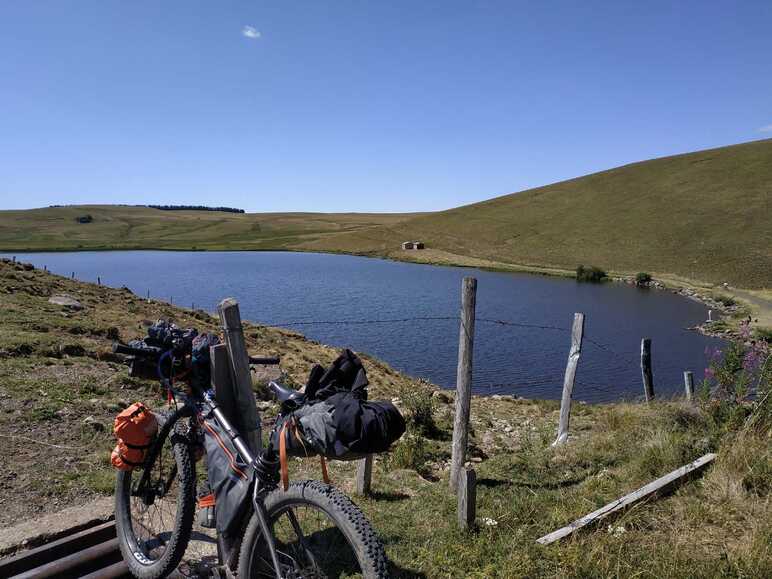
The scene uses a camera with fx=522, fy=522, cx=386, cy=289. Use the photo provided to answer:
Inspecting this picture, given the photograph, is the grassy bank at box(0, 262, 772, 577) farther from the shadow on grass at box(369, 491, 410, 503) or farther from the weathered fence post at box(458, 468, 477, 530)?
the weathered fence post at box(458, 468, 477, 530)

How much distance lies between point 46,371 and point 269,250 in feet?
368

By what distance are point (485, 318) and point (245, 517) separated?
109 feet

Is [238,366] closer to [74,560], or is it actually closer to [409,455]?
[74,560]

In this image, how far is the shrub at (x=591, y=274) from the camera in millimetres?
58156

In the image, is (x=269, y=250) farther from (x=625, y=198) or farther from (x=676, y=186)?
(x=676, y=186)

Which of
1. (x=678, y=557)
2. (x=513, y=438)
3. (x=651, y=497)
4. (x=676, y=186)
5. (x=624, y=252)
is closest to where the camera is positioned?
(x=678, y=557)

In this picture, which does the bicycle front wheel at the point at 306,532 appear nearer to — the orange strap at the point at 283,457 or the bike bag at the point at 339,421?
the orange strap at the point at 283,457

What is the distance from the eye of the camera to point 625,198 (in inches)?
3497

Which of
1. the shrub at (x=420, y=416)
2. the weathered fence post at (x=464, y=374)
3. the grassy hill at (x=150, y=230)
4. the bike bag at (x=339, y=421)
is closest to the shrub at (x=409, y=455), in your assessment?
the weathered fence post at (x=464, y=374)

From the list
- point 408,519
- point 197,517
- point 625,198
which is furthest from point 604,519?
point 625,198

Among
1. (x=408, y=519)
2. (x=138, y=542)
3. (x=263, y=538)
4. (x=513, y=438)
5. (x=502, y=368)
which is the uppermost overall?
(x=263, y=538)

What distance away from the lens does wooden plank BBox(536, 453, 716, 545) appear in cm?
423

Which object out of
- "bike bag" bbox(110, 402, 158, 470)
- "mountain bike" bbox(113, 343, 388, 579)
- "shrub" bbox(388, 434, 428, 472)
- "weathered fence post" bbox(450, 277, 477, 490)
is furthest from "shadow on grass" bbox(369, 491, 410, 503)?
"bike bag" bbox(110, 402, 158, 470)

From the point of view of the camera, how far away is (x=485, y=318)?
117ft
